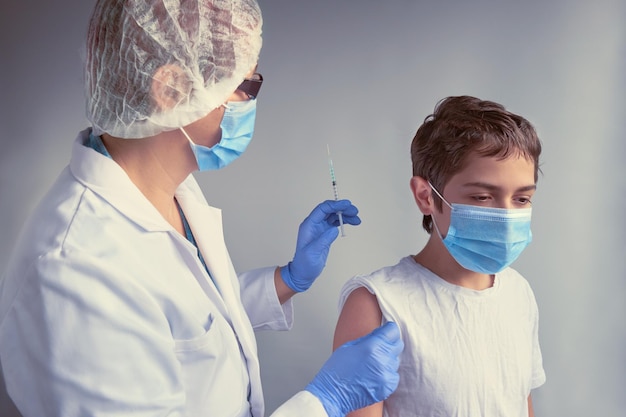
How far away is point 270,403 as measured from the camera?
2092 millimetres

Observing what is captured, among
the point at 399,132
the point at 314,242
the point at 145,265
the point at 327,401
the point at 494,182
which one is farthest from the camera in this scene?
the point at 399,132

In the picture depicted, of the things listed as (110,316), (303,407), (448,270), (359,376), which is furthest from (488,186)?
(110,316)

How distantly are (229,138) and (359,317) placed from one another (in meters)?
0.50

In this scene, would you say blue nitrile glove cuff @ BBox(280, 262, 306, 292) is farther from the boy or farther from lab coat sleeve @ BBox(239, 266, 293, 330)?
the boy

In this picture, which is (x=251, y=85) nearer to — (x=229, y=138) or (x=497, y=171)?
(x=229, y=138)

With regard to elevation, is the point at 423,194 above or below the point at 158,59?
below

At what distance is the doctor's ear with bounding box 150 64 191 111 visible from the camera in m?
1.12

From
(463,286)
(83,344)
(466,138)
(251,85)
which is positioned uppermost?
(251,85)

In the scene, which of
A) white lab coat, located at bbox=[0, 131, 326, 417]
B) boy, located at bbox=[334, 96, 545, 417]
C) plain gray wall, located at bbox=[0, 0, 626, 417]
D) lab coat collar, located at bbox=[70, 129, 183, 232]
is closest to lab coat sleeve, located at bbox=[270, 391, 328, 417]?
white lab coat, located at bbox=[0, 131, 326, 417]

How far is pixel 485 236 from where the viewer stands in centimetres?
139

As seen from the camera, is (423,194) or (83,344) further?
(423,194)

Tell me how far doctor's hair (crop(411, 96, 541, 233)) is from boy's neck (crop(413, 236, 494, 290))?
11cm

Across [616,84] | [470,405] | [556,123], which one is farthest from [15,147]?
[616,84]

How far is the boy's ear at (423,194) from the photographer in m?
1.48
